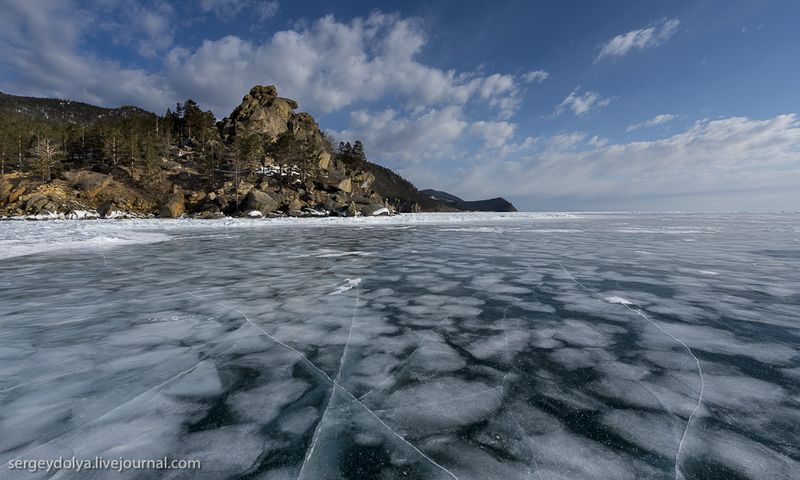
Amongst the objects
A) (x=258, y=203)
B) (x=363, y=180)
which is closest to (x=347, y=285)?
(x=258, y=203)

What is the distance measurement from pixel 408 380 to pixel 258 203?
42701 mm

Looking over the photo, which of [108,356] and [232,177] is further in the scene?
[232,177]

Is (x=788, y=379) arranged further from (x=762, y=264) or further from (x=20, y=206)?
(x=20, y=206)

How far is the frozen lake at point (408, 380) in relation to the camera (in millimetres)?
1673

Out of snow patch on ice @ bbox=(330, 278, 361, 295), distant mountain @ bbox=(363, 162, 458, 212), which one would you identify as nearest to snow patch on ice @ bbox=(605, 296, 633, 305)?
snow patch on ice @ bbox=(330, 278, 361, 295)

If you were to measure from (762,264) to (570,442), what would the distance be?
29.7ft

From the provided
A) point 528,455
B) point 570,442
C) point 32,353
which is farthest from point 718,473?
point 32,353

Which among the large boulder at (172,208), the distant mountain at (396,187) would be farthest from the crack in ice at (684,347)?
the distant mountain at (396,187)

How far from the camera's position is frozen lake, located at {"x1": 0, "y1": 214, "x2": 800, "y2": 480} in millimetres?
1673

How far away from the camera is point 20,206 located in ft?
126

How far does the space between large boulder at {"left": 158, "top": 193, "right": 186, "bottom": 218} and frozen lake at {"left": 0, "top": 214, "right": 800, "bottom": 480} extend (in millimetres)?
42835

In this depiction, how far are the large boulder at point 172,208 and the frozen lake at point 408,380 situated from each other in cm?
4283

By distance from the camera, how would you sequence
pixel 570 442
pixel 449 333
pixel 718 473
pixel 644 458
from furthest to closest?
pixel 449 333 < pixel 570 442 < pixel 644 458 < pixel 718 473

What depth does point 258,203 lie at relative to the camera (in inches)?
1620
